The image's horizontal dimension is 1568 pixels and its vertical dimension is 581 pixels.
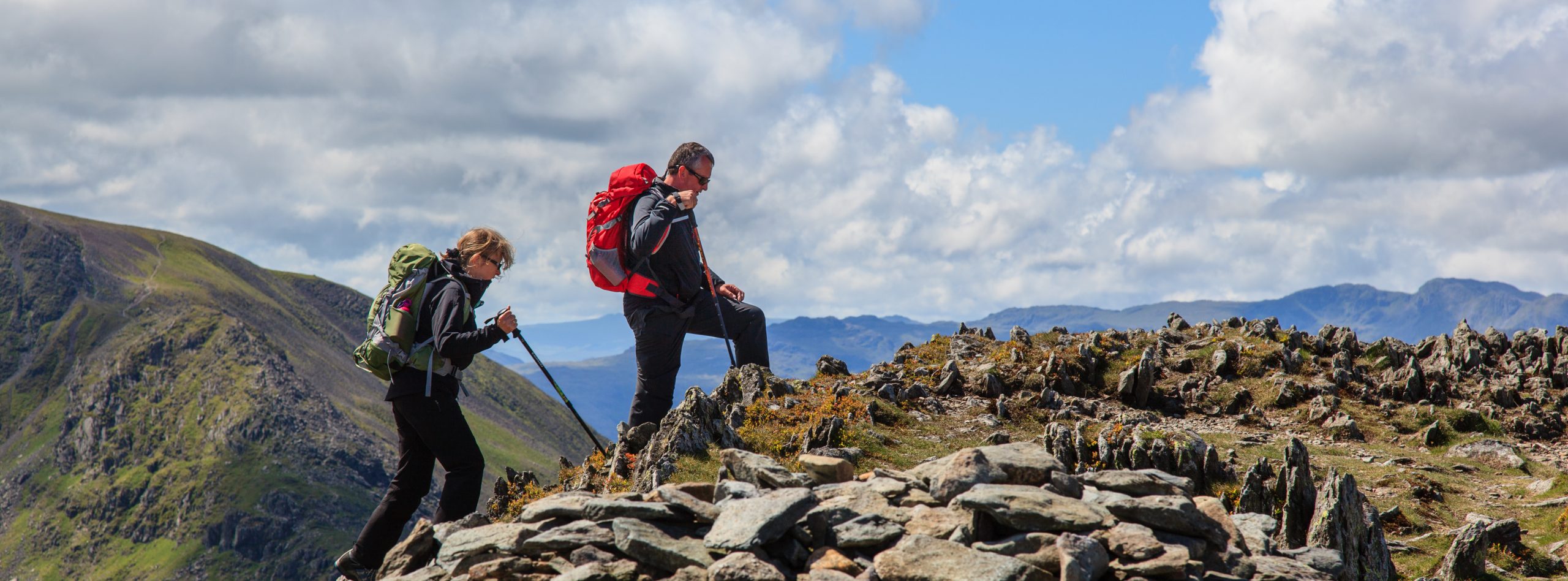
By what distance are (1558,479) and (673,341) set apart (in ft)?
59.3

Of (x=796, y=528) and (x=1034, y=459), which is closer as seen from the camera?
(x=796, y=528)

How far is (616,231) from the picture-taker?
18078 millimetres

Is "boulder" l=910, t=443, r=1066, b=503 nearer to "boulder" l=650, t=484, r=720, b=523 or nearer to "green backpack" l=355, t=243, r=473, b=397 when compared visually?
"boulder" l=650, t=484, r=720, b=523

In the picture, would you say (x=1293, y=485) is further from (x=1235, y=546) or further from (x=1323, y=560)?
(x=1235, y=546)

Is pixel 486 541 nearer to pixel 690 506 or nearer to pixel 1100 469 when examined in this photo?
pixel 690 506

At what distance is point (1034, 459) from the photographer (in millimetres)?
12672

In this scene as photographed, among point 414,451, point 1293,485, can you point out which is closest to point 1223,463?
point 1293,485

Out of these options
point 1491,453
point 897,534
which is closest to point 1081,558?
point 897,534

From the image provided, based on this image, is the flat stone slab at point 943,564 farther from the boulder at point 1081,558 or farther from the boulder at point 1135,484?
the boulder at point 1135,484

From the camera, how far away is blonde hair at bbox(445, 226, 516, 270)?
1463cm

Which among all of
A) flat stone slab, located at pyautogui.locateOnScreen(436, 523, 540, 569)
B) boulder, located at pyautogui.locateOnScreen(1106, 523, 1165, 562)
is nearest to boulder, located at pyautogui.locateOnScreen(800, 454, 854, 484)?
flat stone slab, located at pyautogui.locateOnScreen(436, 523, 540, 569)

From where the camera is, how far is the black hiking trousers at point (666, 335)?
18391 mm

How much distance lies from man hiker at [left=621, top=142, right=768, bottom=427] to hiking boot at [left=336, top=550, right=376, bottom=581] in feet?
18.8

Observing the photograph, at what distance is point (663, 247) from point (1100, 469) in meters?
9.01
